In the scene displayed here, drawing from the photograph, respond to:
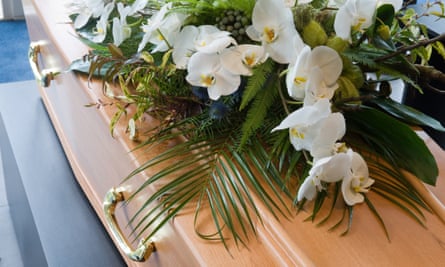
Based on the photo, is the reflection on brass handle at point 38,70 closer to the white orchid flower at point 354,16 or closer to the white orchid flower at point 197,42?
the white orchid flower at point 197,42

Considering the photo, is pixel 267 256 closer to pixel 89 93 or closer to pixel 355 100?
pixel 355 100

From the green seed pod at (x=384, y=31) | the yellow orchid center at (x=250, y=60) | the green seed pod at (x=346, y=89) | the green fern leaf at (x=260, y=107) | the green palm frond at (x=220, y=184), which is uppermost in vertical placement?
the green seed pod at (x=384, y=31)

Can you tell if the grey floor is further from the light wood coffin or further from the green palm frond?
the green palm frond

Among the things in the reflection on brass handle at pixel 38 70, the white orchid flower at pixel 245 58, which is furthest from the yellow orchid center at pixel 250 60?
the reflection on brass handle at pixel 38 70

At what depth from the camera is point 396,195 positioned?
1.59 ft

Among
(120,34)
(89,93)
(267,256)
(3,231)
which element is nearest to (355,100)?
(267,256)

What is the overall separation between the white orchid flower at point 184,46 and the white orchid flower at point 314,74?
104 mm

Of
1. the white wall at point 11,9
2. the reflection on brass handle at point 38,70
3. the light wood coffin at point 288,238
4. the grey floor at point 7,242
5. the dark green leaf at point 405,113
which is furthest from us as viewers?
the white wall at point 11,9

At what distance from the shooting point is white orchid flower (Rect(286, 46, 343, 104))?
44 cm

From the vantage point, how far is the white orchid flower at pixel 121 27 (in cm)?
57

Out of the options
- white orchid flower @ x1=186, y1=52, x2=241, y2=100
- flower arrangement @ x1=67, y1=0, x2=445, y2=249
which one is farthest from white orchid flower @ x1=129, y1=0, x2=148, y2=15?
white orchid flower @ x1=186, y1=52, x2=241, y2=100

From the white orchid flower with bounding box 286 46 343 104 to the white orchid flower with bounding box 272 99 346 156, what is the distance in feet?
0.06

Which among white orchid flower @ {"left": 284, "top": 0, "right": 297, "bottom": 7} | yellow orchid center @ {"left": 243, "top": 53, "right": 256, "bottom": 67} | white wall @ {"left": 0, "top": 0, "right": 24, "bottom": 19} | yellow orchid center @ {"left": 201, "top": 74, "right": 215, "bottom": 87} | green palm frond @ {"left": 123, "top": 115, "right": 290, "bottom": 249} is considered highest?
white orchid flower @ {"left": 284, "top": 0, "right": 297, "bottom": 7}

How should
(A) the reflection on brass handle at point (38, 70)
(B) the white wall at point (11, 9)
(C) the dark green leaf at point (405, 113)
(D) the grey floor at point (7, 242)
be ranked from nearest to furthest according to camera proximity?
1. (C) the dark green leaf at point (405, 113)
2. (A) the reflection on brass handle at point (38, 70)
3. (D) the grey floor at point (7, 242)
4. (B) the white wall at point (11, 9)
